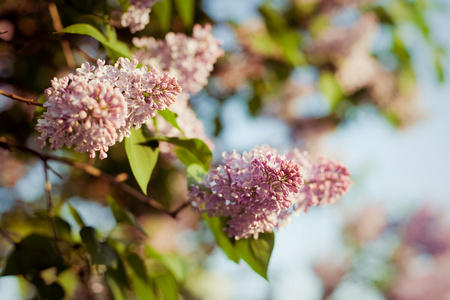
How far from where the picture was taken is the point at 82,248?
919 mm

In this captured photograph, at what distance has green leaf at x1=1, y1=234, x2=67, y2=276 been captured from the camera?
875 mm

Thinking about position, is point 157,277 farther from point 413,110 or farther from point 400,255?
point 400,255

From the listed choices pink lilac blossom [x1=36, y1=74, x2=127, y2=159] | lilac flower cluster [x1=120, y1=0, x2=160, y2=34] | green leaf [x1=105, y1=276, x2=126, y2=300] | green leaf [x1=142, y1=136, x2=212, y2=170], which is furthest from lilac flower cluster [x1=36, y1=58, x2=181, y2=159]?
green leaf [x1=105, y1=276, x2=126, y2=300]

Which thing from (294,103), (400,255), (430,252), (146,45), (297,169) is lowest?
(297,169)

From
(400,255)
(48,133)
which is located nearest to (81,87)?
(48,133)

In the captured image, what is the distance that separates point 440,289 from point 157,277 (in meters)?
5.04

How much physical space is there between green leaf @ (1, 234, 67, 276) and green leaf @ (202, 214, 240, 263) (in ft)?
1.05

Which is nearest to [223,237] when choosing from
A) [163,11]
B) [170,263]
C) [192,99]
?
[170,263]

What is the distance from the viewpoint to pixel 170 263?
1023 millimetres

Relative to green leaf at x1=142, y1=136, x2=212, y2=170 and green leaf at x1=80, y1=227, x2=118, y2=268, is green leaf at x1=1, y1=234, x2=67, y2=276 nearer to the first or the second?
green leaf at x1=80, y1=227, x2=118, y2=268

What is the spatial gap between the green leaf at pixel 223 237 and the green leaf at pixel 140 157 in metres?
0.15

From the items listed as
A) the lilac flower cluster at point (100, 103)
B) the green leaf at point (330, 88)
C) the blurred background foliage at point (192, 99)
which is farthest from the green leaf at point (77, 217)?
the green leaf at point (330, 88)

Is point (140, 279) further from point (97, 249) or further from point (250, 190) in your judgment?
point (250, 190)

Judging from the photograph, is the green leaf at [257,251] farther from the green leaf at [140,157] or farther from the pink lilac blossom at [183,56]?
the pink lilac blossom at [183,56]
